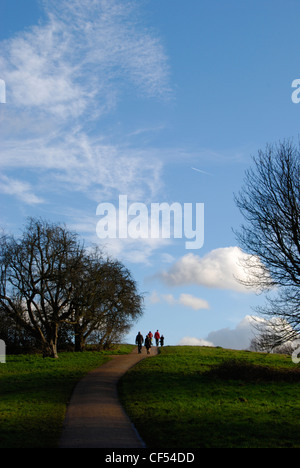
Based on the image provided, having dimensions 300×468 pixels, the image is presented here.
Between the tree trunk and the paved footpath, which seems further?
the tree trunk

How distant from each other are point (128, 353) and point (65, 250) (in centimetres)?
1136

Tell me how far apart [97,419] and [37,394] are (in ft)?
23.2

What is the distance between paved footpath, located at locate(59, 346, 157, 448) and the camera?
1330cm

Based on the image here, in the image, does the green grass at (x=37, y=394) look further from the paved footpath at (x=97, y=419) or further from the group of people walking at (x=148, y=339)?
the group of people walking at (x=148, y=339)

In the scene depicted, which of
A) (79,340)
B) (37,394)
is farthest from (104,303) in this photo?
(37,394)

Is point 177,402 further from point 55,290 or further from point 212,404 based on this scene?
point 55,290

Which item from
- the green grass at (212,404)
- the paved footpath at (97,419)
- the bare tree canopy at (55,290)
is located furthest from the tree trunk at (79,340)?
the paved footpath at (97,419)

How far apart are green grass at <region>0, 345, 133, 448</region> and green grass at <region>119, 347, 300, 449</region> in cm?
286

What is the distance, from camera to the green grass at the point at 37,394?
14.5m

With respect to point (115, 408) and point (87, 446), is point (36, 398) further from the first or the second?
point (87, 446)

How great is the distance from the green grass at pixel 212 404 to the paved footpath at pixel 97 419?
45 centimetres

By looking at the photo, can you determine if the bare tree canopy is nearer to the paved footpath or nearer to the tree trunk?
the tree trunk

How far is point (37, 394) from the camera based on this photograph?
22.7m

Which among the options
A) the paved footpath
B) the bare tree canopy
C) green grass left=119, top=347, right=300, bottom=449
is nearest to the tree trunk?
the bare tree canopy
